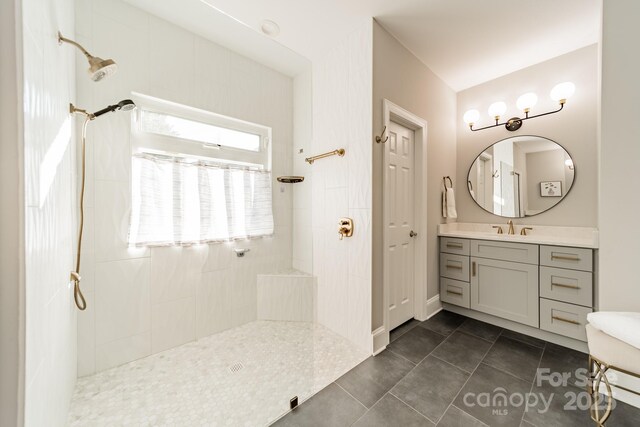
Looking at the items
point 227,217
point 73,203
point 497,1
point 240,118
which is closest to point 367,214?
point 227,217

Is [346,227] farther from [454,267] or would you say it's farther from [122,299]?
[122,299]

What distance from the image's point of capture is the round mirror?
220 cm

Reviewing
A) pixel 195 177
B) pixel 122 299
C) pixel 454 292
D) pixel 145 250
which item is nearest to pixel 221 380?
pixel 122 299

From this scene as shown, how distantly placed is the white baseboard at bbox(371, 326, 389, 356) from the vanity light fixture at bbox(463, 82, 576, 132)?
2539mm

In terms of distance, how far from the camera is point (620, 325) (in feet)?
3.27

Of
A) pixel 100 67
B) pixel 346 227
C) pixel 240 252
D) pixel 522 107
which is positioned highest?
pixel 522 107

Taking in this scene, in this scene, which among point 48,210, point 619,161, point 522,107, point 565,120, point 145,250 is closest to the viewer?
point 48,210

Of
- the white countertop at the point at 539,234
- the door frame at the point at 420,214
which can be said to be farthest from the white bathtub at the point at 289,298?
the white countertop at the point at 539,234

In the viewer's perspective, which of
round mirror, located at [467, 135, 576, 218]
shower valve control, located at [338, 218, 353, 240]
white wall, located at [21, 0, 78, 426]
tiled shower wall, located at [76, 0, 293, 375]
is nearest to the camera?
white wall, located at [21, 0, 78, 426]

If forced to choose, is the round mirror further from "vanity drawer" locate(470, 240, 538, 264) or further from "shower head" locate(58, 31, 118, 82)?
"shower head" locate(58, 31, 118, 82)

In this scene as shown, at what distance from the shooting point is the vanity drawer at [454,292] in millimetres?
2328

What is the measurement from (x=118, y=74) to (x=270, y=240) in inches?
66.5

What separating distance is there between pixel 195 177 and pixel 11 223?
142cm

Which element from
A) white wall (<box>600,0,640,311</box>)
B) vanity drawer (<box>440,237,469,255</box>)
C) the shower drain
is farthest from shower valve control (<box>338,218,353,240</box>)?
white wall (<box>600,0,640,311</box>)
